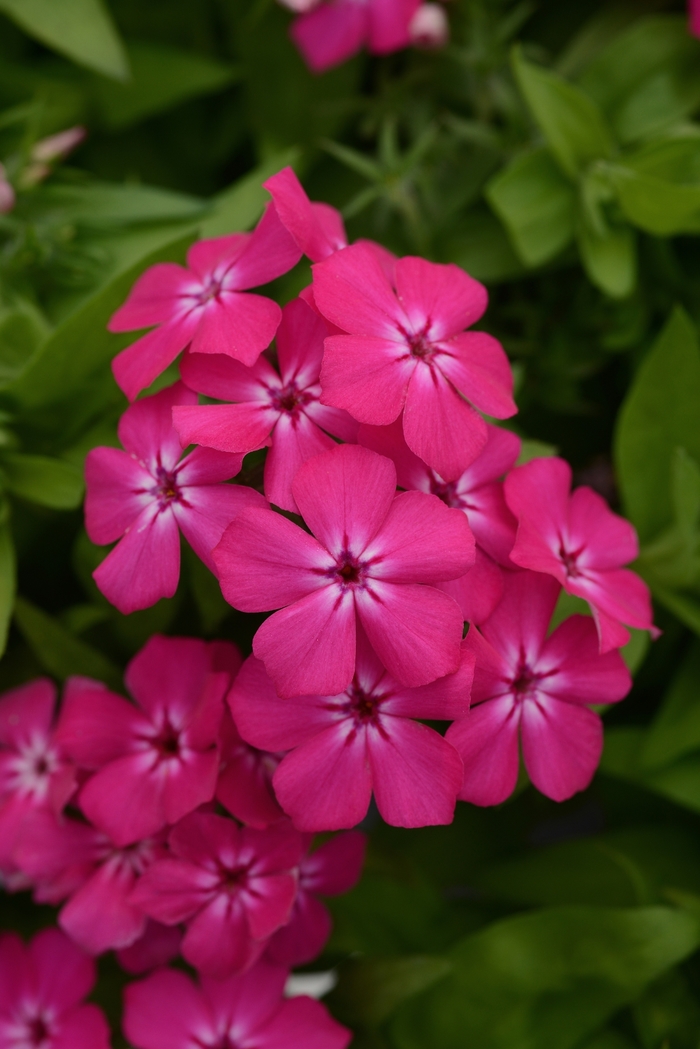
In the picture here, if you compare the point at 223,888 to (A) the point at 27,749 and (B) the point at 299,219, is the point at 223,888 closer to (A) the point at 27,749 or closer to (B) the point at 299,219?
(A) the point at 27,749

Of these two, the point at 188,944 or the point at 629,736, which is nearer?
the point at 188,944

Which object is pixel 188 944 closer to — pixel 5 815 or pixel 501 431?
pixel 5 815

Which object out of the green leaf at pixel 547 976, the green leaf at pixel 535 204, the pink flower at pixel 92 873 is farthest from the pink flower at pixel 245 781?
the green leaf at pixel 535 204

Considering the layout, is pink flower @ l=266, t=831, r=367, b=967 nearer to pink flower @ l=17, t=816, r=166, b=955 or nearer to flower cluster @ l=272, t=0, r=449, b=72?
pink flower @ l=17, t=816, r=166, b=955

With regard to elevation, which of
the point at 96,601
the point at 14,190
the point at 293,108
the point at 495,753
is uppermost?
the point at 293,108

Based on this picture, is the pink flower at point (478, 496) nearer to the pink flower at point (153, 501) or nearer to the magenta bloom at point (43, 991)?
the pink flower at point (153, 501)

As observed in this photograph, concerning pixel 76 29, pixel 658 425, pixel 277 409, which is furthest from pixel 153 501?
pixel 76 29

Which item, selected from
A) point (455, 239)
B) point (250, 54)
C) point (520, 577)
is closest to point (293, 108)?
point (250, 54)
